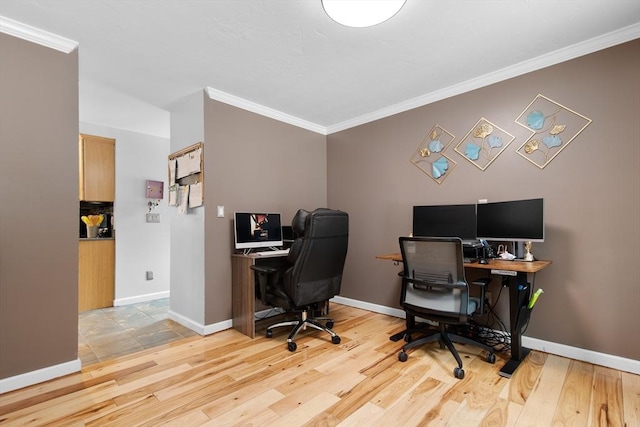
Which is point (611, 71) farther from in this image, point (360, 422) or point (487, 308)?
point (360, 422)

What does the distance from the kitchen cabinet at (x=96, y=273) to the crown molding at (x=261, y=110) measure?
2.60 meters

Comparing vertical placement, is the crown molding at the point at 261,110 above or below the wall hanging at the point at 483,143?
above

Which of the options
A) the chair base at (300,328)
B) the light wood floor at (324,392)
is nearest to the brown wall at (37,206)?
the light wood floor at (324,392)

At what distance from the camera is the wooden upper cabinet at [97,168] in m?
3.97

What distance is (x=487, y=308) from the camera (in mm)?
2854

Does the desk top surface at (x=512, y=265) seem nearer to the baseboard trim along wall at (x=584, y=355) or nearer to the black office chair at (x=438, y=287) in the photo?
the black office chair at (x=438, y=287)

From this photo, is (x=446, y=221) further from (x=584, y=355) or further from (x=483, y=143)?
(x=584, y=355)

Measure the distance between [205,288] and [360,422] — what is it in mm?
2000

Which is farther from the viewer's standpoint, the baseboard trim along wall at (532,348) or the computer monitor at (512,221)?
the computer monitor at (512,221)

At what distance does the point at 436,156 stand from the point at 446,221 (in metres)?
0.77

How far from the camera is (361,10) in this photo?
1827 mm

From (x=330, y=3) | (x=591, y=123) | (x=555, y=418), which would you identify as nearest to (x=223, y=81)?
(x=330, y=3)

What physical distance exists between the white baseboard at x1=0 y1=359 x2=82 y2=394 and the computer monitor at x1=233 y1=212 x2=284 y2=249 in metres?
1.55

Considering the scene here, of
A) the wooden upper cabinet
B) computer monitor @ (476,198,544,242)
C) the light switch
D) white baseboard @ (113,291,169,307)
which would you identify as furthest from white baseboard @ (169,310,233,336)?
computer monitor @ (476,198,544,242)
